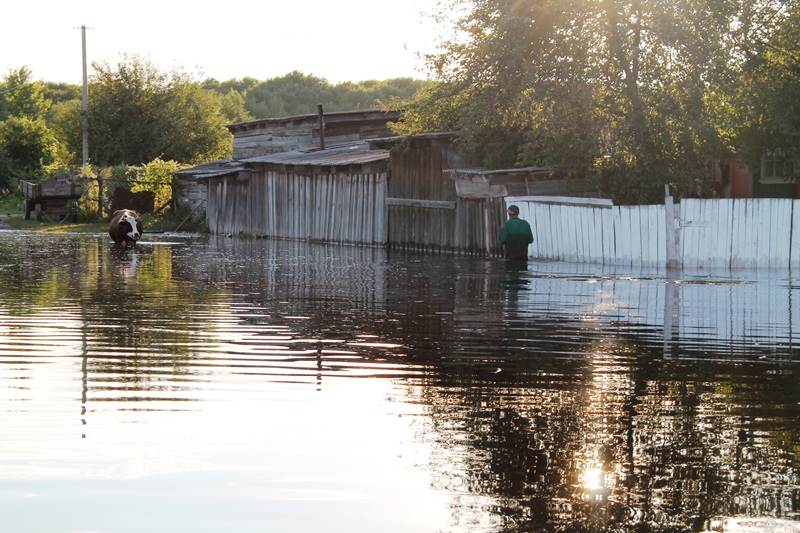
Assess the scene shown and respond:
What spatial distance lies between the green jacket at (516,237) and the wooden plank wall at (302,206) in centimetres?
1080

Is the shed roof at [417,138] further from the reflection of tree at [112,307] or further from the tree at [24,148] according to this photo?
the tree at [24,148]

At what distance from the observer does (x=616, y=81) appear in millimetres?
24062

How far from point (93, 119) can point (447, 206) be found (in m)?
42.4

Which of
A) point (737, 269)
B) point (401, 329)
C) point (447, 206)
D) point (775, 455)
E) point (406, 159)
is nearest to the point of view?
point (775, 455)

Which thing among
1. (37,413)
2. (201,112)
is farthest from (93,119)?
(37,413)

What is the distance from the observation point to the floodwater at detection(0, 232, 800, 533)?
5473 millimetres

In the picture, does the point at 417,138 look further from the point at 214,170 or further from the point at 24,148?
the point at 24,148

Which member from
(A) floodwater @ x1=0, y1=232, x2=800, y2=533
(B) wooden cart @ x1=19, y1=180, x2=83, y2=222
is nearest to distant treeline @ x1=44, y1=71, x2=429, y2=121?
A: (B) wooden cart @ x1=19, y1=180, x2=83, y2=222

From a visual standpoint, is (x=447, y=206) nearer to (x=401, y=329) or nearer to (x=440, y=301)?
(x=440, y=301)

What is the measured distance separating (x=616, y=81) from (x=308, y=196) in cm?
1525

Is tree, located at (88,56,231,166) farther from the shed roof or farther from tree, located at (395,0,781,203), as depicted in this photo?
tree, located at (395,0,781,203)

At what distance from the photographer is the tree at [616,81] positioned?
23.2 m

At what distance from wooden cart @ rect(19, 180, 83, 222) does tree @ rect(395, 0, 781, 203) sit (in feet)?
98.1

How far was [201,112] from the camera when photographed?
69062 millimetres
